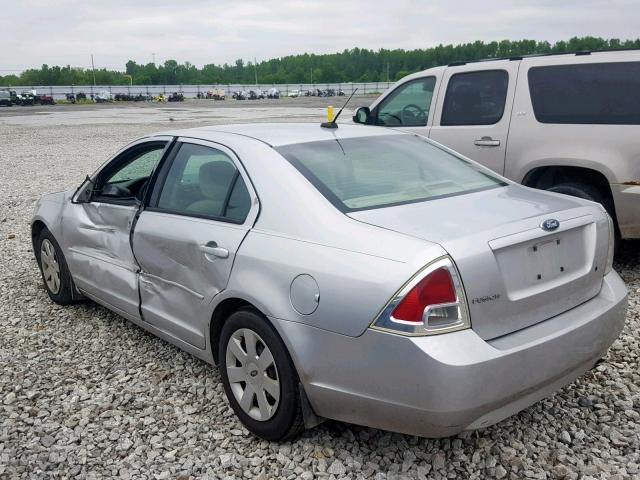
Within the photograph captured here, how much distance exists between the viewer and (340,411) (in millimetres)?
2816

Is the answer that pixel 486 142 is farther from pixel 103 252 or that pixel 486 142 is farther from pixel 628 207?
pixel 103 252

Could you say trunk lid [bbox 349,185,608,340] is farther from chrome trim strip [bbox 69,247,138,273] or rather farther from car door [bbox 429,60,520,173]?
car door [bbox 429,60,520,173]

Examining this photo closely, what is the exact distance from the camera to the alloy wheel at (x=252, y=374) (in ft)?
10.0

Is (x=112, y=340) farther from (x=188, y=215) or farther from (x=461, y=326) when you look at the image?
(x=461, y=326)

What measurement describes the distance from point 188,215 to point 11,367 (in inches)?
68.8

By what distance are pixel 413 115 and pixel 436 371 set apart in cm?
496

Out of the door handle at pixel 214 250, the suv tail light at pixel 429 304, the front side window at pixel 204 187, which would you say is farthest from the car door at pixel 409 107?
→ the suv tail light at pixel 429 304

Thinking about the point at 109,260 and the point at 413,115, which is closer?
the point at 109,260

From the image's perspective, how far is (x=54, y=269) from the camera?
5316 mm

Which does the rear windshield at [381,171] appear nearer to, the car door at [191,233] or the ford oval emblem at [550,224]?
the car door at [191,233]

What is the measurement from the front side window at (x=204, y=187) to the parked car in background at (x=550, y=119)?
3.31 meters

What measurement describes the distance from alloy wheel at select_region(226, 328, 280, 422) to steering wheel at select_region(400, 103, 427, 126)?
14.2 ft

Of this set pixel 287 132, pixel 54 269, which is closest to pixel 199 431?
pixel 287 132

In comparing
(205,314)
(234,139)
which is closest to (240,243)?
(205,314)
